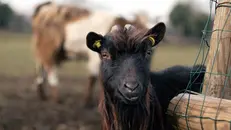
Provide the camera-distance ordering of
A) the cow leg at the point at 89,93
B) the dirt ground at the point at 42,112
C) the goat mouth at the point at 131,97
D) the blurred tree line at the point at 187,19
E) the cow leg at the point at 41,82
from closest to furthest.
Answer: the goat mouth at the point at 131,97 → the dirt ground at the point at 42,112 → the cow leg at the point at 89,93 → the cow leg at the point at 41,82 → the blurred tree line at the point at 187,19

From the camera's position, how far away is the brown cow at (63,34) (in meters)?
11.4

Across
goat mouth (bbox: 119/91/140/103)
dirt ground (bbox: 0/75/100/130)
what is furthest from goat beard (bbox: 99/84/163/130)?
dirt ground (bbox: 0/75/100/130)

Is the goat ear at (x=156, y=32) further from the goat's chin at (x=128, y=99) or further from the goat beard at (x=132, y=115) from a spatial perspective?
the goat's chin at (x=128, y=99)

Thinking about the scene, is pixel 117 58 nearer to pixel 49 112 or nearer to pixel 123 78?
pixel 123 78

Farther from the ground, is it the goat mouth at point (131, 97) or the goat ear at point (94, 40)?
the goat ear at point (94, 40)

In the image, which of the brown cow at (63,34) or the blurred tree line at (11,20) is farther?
the blurred tree line at (11,20)

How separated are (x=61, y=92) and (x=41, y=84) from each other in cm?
121

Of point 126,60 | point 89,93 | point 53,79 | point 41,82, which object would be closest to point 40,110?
point 89,93

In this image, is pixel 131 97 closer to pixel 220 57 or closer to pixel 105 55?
pixel 105 55

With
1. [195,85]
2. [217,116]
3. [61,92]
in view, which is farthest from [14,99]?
[217,116]

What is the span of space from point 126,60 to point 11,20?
4252cm

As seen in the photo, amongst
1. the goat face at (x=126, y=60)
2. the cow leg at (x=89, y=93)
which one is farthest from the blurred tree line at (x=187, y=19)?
the goat face at (x=126, y=60)

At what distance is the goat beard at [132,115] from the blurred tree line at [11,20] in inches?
1376

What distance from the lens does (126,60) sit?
12.9 feet
